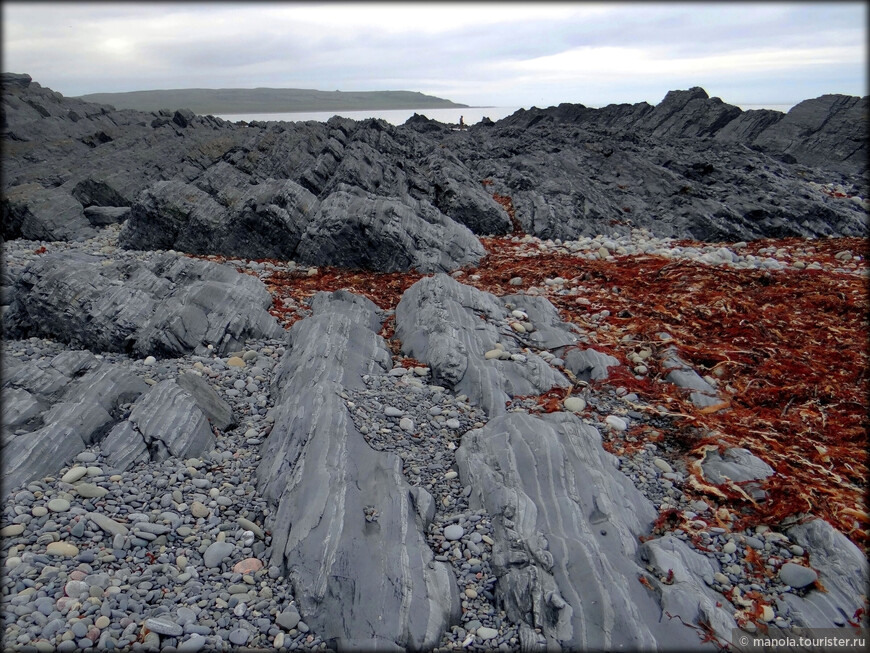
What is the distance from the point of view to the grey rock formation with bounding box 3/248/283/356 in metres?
7.96

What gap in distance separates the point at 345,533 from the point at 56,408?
3.83 m

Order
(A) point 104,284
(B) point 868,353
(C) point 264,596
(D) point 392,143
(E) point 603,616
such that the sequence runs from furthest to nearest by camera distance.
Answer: (D) point 392,143 → (A) point 104,284 → (B) point 868,353 → (C) point 264,596 → (E) point 603,616

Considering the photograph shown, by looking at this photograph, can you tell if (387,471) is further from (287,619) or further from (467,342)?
(467,342)

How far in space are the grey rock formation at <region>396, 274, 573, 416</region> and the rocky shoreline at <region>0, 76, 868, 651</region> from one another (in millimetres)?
43

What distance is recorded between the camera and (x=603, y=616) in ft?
12.2

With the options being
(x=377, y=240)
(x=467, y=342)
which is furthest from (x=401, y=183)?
(x=467, y=342)

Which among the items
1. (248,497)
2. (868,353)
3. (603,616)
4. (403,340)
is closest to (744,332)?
(868,353)

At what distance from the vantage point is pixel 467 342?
745cm

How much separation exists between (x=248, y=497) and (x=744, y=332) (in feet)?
25.1

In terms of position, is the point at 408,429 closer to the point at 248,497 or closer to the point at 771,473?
the point at 248,497

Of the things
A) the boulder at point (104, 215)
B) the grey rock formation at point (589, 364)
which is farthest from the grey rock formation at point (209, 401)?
the boulder at point (104, 215)

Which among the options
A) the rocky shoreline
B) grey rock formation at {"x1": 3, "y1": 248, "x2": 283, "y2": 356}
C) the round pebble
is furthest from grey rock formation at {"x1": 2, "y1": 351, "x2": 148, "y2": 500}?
the round pebble

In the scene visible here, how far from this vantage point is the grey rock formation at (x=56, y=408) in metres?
5.11

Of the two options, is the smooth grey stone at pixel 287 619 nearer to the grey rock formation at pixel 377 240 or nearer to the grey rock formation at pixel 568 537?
the grey rock formation at pixel 568 537
